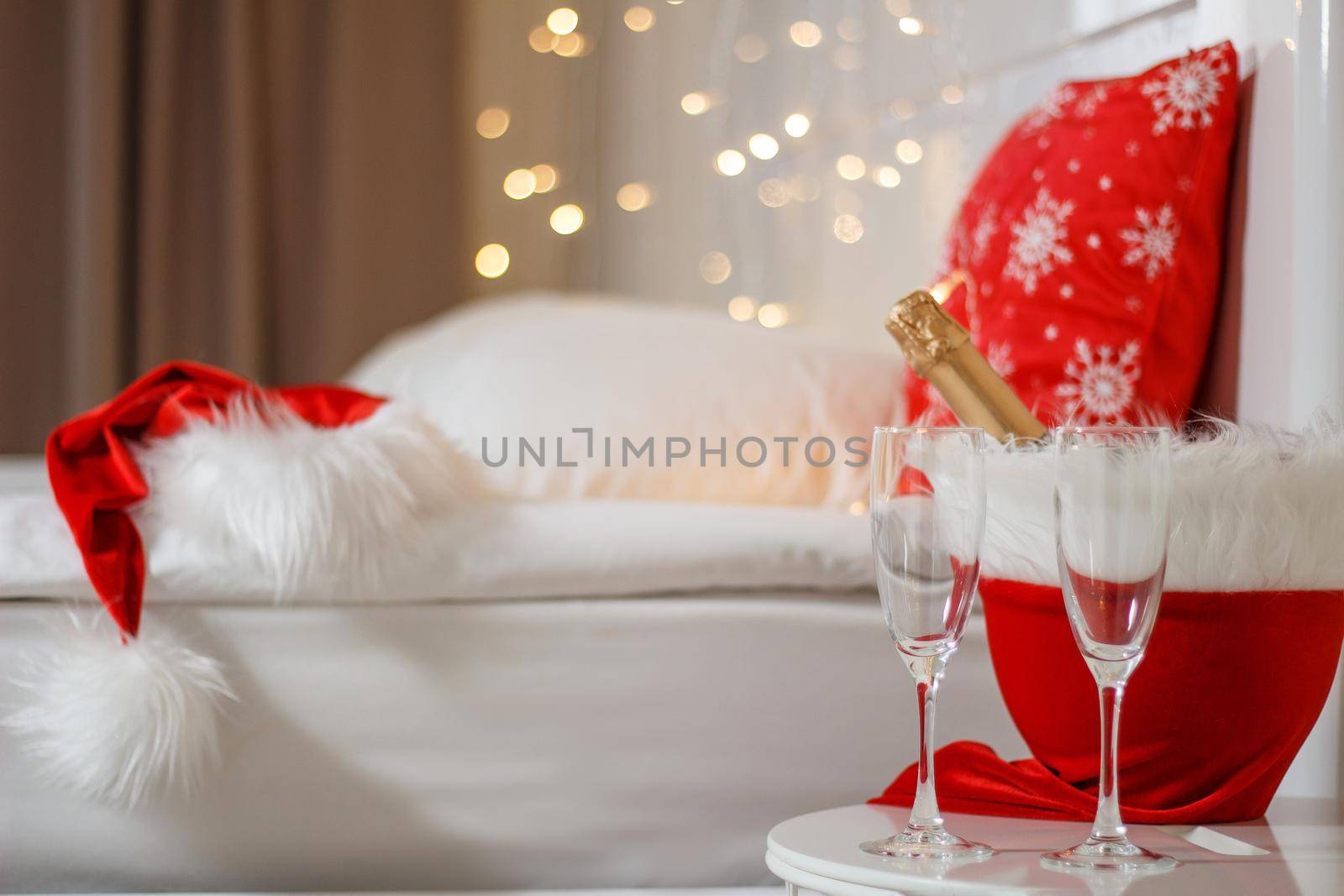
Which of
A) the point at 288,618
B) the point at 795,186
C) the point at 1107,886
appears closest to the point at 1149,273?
the point at 1107,886

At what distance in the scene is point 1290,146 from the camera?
41.3 inches

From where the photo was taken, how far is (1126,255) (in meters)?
1.17

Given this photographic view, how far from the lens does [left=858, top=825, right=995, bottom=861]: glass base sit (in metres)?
0.67

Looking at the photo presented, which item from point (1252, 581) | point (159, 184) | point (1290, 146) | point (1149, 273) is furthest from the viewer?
point (159, 184)

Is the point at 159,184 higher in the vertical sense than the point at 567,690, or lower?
higher

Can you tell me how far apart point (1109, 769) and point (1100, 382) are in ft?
1.91

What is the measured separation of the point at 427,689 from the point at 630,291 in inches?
78.8

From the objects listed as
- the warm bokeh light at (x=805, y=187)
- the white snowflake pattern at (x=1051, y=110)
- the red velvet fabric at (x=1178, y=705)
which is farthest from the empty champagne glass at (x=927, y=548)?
the warm bokeh light at (x=805, y=187)

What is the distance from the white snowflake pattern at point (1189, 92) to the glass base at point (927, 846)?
76 centimetres

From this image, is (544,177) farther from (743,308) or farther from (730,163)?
(743,308)

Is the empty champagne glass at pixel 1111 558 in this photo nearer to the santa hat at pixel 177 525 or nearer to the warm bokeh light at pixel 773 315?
the santa hat at pixel 177 525

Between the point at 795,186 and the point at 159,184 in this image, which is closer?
the point at 795,186

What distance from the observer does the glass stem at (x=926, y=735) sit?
2.25 feet

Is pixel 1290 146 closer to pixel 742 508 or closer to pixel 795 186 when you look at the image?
pixel 742 508
